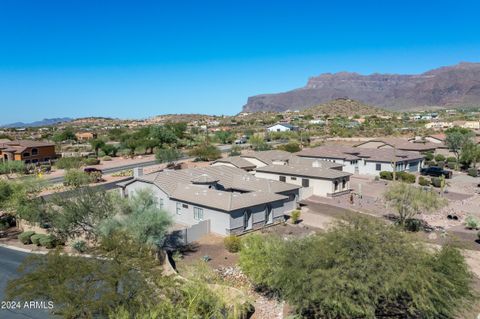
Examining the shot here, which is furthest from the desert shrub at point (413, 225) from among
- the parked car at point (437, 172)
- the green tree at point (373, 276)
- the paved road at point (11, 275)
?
the paved road at point (11, 275)

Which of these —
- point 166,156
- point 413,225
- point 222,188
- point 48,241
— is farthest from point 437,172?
point 48,241

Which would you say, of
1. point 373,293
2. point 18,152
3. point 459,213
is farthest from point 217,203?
point 18,152

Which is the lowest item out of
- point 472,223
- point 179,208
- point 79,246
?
point 472,223

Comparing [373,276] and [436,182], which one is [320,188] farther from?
[373,276]

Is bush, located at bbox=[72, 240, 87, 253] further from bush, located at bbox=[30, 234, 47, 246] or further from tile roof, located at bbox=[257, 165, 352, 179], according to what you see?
→ tile roof, located at bbox=[257, 165, 352, 179]

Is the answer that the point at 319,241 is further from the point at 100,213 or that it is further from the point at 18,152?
the point at 18,152

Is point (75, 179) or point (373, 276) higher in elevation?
point (373, 276)
